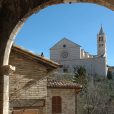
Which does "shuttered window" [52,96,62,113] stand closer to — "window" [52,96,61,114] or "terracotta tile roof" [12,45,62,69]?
"window" [52,96,61,114]

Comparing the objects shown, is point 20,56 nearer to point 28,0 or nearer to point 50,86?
point 50,86

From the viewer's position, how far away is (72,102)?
21.4m

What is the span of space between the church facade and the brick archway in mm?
88760

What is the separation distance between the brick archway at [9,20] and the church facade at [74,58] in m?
88.8

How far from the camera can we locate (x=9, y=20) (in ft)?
19.2

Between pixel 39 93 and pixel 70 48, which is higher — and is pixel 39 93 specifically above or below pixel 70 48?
below

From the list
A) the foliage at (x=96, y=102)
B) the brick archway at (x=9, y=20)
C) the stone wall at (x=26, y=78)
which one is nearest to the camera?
the brick archway at (x=9, y=20)

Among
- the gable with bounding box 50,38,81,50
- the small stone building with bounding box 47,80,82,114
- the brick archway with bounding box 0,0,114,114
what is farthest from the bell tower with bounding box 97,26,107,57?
the brick archway with bounding box 0,0,114,114

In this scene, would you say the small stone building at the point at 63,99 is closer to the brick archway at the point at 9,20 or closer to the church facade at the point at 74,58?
the brick archway at the point at 9,20

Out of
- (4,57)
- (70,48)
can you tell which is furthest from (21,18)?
(70,48)

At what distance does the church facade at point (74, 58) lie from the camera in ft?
327

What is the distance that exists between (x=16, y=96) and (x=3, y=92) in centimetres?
797

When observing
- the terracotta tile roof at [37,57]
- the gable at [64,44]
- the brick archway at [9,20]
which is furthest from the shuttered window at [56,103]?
the gable at [64,44]

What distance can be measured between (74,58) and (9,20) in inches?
3787
